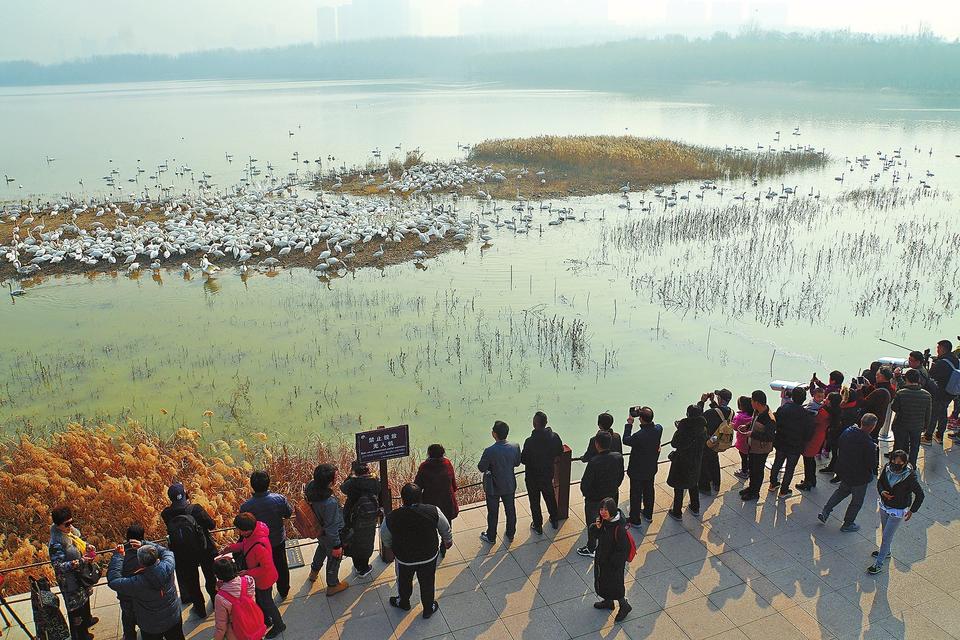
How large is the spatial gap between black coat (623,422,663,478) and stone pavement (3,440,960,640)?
0.68 metres

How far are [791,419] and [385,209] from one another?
2166cm

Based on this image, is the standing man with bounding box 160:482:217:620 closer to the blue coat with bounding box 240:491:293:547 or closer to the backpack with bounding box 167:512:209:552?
the backpack with bounding box 167:512:209:552

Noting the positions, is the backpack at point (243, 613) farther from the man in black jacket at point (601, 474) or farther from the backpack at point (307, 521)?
the man in black jacket at point (601, 474)

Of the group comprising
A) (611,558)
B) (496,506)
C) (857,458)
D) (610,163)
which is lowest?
(496,506)

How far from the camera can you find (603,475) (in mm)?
6371

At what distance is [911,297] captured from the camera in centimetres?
1650

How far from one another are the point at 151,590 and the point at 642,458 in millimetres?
4425

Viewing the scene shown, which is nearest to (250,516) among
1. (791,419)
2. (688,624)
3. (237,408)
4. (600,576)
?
(600,576)

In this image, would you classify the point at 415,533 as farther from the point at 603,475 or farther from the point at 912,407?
the point at 912,407

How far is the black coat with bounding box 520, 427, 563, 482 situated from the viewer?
6.66 m

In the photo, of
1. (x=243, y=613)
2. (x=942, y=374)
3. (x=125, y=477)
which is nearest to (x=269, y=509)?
(x=243, y=613)

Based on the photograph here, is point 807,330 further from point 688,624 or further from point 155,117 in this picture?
point 155,117

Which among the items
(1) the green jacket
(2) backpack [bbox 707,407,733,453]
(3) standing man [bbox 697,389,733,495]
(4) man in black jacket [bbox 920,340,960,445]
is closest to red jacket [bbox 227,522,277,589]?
(3) standing man [bbox 697,389,733,495]

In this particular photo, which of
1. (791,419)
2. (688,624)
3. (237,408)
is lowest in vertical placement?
(237,408)
